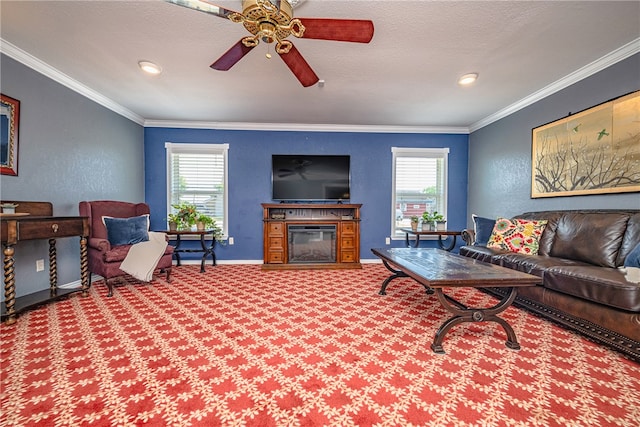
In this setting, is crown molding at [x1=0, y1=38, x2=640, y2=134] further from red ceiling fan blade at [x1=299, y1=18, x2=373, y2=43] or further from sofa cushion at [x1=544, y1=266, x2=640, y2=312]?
red ceiling fan blade at [x1=299, y1=18, x2=373, y2=43]

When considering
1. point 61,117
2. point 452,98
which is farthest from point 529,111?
point 61,117

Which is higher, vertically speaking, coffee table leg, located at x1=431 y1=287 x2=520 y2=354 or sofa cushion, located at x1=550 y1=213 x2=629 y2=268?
sofa cushion, located at x1=550 y1=213 x2=629 y2=268

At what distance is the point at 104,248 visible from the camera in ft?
9.84

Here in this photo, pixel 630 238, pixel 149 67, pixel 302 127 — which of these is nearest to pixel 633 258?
pixel 630 238

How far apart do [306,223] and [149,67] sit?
9.18 ft

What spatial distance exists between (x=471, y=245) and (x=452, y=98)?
1959 millimetres

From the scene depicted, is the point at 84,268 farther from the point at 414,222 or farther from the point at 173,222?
the point at 414,222

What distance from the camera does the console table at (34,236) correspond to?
2.21 metres

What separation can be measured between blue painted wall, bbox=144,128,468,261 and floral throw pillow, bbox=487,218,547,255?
1.68 m

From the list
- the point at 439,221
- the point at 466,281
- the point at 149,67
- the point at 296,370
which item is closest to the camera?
the point at 296,370

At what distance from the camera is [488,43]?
240 cm

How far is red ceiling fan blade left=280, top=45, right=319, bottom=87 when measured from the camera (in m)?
1.97

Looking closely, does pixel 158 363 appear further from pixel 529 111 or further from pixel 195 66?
pixel 529 111

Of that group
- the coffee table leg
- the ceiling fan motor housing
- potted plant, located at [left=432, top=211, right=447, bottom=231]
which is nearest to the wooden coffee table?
the coffee table leg
